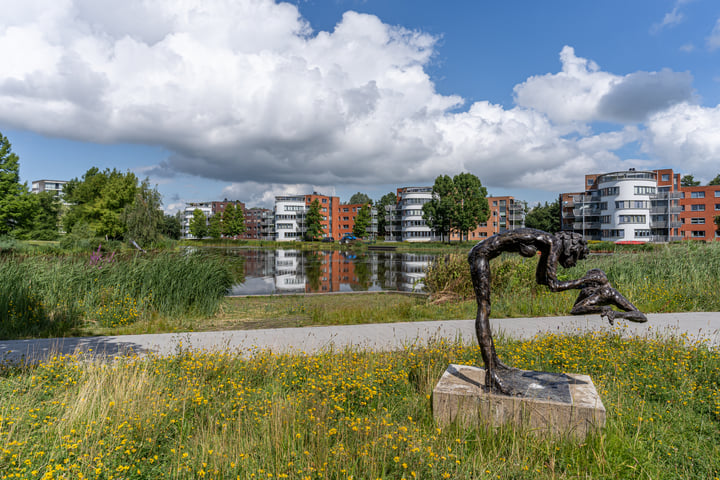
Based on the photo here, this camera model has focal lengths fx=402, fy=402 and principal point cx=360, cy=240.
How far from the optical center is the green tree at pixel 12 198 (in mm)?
34188

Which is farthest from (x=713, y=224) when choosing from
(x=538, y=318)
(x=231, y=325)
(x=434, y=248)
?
(x=231, y=325)

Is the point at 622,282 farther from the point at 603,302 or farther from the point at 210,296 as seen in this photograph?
the point at 210,296

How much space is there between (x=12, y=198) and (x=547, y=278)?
4431 centimetres


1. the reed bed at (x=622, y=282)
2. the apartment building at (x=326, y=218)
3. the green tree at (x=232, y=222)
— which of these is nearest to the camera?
the reed bed at (x=622, y=282)

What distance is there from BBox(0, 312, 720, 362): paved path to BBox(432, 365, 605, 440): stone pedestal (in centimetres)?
282

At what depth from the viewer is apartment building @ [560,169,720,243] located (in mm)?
70125

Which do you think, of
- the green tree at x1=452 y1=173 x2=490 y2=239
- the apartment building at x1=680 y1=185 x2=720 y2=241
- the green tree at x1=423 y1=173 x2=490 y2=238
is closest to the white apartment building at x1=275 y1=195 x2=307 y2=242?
the green tree at x1=423 y1=173 x2=490 y2=238

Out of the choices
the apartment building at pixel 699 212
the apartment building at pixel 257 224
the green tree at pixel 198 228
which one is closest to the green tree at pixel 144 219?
the green tree at pixel 198 228

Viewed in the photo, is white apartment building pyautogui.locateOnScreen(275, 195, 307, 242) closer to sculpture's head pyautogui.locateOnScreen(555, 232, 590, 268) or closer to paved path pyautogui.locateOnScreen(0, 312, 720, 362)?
paved path pyautogui.locateOnScreen(0, 312, 720, 362)

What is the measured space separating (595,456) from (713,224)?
8945 cm

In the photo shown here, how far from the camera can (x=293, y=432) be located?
3707mm

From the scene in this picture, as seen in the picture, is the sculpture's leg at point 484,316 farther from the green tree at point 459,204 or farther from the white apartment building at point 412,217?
the white apartment building at point 412,217

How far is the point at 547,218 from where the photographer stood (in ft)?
289

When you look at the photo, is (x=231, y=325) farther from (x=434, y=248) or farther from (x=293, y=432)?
(x=434, y=248)
